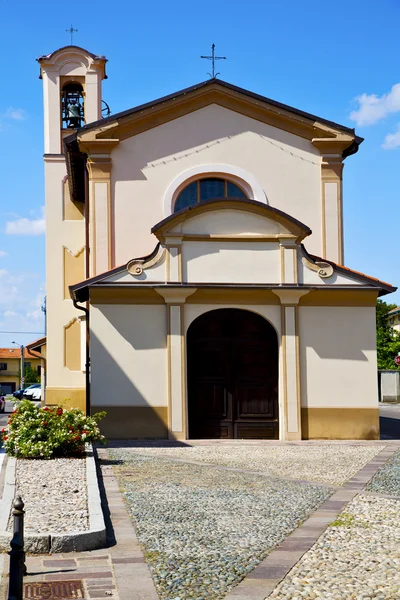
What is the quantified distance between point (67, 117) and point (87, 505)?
19915mm

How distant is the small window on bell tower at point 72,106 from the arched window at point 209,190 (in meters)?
7.71

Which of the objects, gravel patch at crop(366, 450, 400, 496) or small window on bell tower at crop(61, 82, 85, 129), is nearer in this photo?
gravel patch at crop(366, 450, 400, 496)

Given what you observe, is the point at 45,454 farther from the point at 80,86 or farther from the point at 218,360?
the point at 80,86

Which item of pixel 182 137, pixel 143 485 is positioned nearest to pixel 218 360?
pixel 182 137

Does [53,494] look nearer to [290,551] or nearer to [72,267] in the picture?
[290,551]

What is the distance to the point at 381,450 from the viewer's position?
1473 centimetres

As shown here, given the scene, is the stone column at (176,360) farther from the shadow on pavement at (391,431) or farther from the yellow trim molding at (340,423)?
the shadow on pavement at (391,431)

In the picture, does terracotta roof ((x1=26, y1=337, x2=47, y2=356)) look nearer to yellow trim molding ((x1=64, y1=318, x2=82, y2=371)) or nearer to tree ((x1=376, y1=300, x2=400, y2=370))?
yellow trim molding ((x1=64, y1=318, x2=82, y2=371))

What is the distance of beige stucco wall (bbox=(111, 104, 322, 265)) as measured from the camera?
19.1m

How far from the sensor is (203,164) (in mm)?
19547

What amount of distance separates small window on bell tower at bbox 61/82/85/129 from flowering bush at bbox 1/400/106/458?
49.9 ft

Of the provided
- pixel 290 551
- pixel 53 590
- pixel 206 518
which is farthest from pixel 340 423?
pixel 53 590

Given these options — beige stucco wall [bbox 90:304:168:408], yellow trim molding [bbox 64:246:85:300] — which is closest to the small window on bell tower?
yellow trim molding [bbox 64:246:85:300]

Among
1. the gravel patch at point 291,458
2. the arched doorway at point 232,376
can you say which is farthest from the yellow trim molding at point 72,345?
the gravel patch at point 291,458
